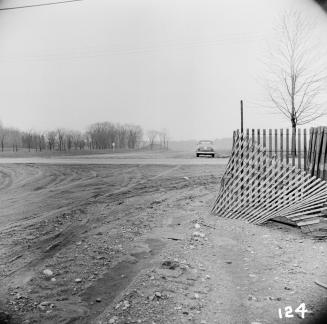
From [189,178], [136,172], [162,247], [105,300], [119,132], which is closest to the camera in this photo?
[105,300]

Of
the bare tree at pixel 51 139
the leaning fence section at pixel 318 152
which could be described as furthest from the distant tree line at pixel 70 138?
the leaning fence section at pixel 318 152

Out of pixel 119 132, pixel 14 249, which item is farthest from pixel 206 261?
pixel 14 249

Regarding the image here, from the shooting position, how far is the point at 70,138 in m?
3.47

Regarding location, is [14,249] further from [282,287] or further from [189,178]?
[189,178]

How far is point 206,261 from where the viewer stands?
3102 millimetres

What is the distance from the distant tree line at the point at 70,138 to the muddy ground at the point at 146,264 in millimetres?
733

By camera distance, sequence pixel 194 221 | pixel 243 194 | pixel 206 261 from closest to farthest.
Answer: pixel 206 261
pixel 194 221
pixel 243 194

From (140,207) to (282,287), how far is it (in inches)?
112

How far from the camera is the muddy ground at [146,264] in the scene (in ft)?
7.55

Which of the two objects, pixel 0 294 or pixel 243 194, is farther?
pixel 243 194

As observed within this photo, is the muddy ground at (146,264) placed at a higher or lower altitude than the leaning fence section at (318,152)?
lower

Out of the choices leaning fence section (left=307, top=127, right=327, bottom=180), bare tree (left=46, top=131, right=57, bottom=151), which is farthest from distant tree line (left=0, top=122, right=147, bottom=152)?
leaning fence section (left=307, top=127, right=327, bottom=180)

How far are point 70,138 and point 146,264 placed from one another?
1.50 metres

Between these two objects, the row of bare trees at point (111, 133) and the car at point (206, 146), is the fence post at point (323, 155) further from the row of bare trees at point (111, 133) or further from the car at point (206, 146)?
the row of bare trees at point (111, 133)
